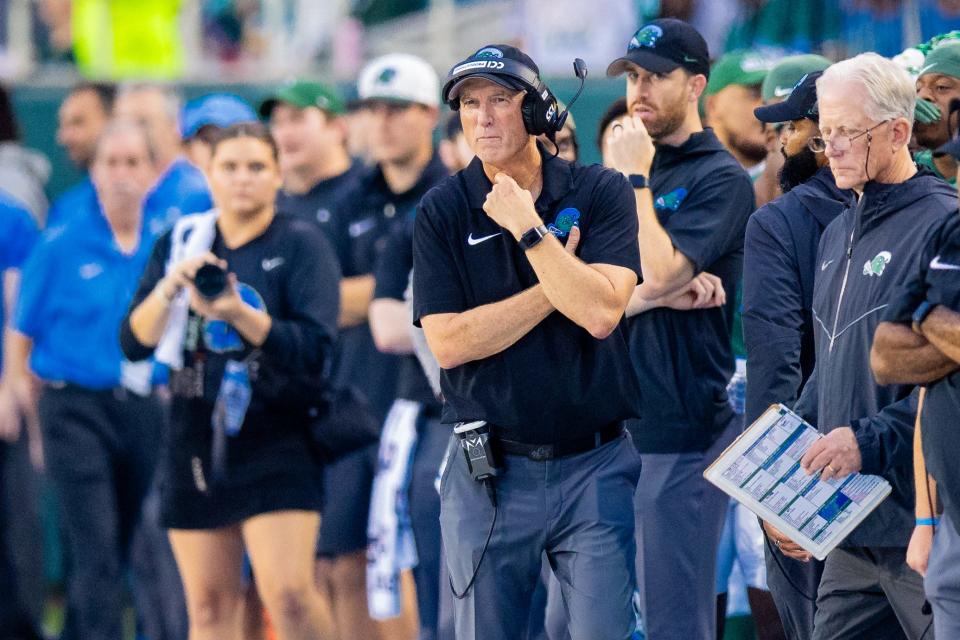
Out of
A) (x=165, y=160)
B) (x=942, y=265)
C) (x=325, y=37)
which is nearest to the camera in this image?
(x=942, y=265)

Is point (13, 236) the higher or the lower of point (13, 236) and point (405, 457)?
the higher

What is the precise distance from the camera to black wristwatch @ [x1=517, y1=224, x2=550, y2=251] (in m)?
4.77

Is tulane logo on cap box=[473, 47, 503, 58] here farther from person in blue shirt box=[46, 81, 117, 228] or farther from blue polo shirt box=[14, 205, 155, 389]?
person in blue shirt box=[46, 81, 117, 228]

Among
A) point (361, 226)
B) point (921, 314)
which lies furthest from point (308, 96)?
point (921, 314)

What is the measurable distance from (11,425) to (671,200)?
367 centimetres

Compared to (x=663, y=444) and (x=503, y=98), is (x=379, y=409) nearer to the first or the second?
(x=663, y=444)

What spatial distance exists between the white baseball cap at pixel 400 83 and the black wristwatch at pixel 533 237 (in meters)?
3.21

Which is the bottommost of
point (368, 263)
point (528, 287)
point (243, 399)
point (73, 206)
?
point (243, 399)

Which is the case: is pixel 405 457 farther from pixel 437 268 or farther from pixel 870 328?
pixel 870 328

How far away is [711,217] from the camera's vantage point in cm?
591

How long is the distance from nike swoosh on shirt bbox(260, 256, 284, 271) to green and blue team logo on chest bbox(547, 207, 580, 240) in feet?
6.78

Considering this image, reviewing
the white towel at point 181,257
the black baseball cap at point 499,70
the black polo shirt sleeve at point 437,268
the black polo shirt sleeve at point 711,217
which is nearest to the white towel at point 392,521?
the white towel at point 181,257

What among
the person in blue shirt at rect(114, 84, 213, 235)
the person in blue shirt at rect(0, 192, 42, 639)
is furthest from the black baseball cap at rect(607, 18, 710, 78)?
the person in blue shirt at rect(0, 192, 42, 639)

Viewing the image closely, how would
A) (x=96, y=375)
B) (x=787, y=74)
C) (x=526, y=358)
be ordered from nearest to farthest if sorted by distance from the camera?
(x=526, y=358) < (x=787, y=74) < (x=96, y=375)
